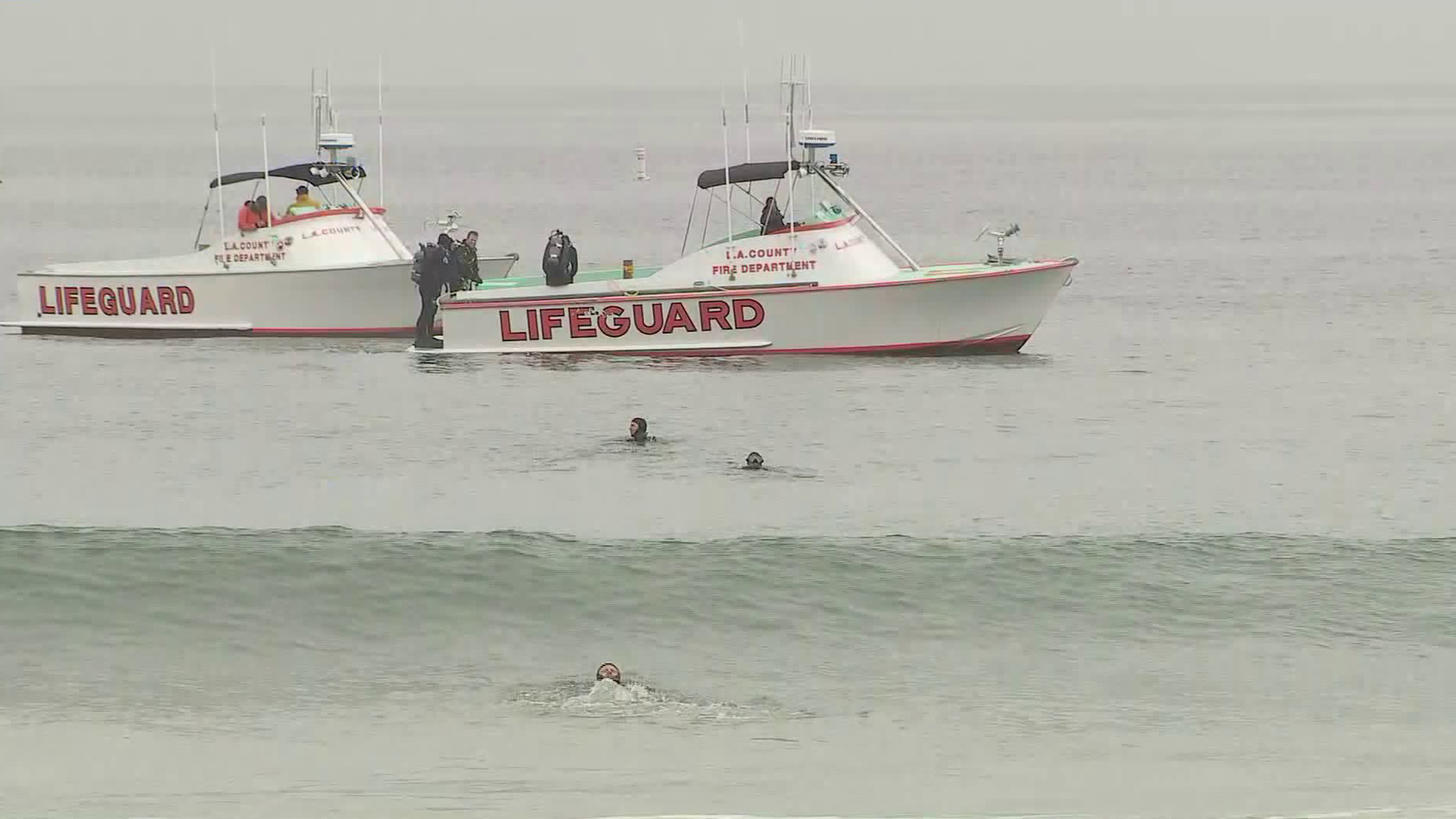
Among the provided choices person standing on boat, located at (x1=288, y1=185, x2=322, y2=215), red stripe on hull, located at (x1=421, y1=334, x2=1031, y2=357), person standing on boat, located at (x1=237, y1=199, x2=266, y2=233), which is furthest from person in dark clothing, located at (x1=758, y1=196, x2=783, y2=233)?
person standing on boat, located at (x1=237, y1=199, x2=266, y2=233)

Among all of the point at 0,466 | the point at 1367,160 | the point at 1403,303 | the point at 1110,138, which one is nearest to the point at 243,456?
the point at 0,466

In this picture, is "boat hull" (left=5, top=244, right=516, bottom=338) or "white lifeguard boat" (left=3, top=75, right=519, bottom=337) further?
"boat hull" (left=5, top=244, right=516, bottom=338)

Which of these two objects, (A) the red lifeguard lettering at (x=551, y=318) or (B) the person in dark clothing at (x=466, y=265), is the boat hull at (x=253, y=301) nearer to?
(B) the person in dark clothing at (x=466, y=265)

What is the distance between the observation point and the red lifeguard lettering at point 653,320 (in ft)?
126

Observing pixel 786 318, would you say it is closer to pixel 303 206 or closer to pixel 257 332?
pixel 303 206

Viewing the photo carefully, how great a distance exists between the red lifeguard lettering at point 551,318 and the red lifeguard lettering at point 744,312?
2966mm

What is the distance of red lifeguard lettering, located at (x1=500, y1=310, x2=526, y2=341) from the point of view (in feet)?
128

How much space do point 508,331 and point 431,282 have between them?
1.62 m

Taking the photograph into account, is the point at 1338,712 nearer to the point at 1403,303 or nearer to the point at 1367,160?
the point at 1403,303

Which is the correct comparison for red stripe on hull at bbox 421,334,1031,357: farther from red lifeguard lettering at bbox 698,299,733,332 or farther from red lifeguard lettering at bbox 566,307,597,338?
red lifeguard lettering at bbox 698,299,733,332

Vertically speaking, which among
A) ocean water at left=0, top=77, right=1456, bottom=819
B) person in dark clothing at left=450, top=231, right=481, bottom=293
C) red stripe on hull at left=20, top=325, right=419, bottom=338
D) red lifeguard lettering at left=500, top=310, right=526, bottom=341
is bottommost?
ocean water at left=0, top=77, right=1456, bottom=819

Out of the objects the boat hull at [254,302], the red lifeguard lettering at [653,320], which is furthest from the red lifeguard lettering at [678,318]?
the boat hull at [254,302]

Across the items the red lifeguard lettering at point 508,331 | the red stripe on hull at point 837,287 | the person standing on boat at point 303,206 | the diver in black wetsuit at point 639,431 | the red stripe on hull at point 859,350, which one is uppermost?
the person standing on boat at point 303,206

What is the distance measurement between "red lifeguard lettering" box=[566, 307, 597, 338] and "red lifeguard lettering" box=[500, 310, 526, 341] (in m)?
0.93
